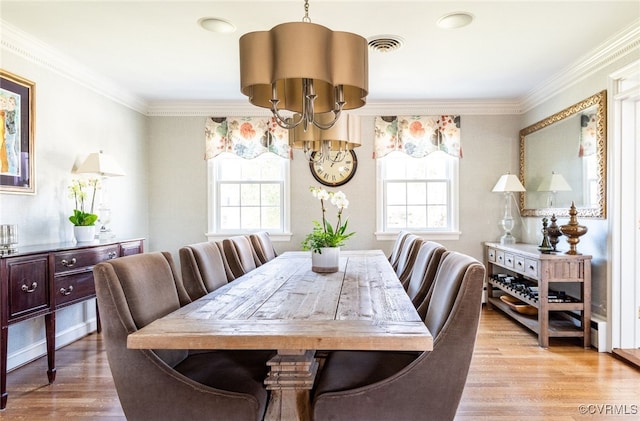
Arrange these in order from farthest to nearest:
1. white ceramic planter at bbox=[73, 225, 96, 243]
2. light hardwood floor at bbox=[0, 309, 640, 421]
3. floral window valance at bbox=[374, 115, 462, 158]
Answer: floral window valance at bbox=[374, 115, 462, 158] → white ceramic planter at bbox=[73, 225, 96, 243] → light hardwood floor at bbox=[0, 309, 640, 421]

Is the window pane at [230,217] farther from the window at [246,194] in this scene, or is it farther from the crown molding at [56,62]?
the crown molding at [56,62]

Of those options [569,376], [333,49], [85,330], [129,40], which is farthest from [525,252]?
[85,330]

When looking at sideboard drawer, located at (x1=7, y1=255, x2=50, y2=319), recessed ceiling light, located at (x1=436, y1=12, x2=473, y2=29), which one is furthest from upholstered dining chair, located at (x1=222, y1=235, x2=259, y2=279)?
recessed ceiling light, located at (x1=436, y1=12, x2=473, y2=29)

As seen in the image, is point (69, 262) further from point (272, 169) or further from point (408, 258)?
point (272, 169)

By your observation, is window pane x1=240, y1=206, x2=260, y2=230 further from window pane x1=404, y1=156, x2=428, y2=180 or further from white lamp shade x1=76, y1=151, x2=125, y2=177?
window pane x1=404, y1=156, x2=428, y2=180

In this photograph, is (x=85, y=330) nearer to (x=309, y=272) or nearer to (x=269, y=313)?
(x=309, y=272)

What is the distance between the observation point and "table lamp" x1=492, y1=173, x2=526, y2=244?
14.4 ft

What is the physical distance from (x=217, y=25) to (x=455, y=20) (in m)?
1.66

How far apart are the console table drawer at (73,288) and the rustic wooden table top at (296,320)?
4.58 ft

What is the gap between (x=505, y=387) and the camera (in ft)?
8.44

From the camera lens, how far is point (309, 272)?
2646mm

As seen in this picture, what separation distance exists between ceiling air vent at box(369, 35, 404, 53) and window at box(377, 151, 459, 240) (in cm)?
182

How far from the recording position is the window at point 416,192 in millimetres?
4910

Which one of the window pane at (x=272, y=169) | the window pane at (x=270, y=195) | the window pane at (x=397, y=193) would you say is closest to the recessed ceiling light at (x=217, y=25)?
the window pane at (x=272, y=169)
